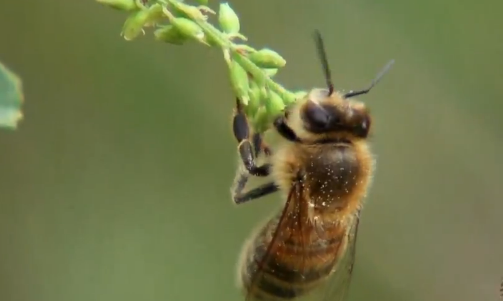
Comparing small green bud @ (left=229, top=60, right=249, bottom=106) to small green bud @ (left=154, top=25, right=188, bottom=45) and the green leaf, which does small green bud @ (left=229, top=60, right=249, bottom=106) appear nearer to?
small green bud @ (left=154, top=25, right=188, bottom=45)

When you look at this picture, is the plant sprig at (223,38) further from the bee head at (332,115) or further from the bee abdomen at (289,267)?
the bee abdomen at (289,267)

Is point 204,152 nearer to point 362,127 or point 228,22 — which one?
point 362,127

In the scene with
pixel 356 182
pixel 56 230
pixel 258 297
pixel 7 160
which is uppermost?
pixel 7 160

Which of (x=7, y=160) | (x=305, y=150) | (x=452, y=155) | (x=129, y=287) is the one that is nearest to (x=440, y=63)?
(x=452, y=155)

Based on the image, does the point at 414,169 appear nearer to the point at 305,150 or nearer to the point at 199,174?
the point at 199,174

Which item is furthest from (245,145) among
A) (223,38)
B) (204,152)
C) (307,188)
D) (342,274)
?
(204,152)

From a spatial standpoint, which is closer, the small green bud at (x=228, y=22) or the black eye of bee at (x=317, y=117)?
the small green bud at (x=228, y=22)

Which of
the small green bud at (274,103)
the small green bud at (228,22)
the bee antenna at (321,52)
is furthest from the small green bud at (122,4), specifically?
the bee antenna at (321,52)
